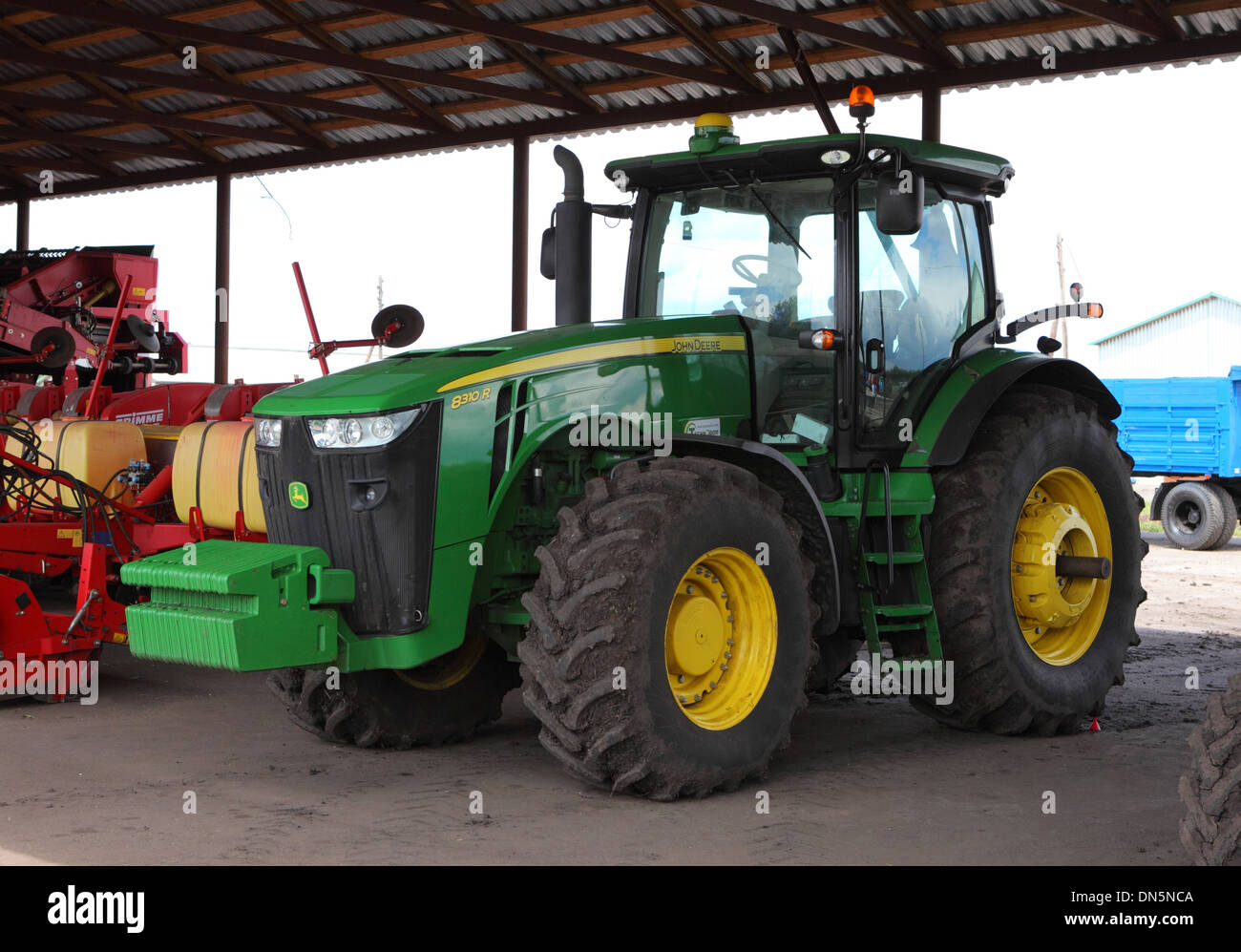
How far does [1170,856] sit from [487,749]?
8.78ft

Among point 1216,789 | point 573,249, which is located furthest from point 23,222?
point 1216,789

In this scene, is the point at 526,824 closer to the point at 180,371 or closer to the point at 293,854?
the point at 293,854

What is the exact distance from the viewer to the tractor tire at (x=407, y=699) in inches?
223

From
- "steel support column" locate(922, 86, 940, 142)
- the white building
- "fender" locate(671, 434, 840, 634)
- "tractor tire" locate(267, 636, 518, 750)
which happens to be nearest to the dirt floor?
"tractor tire" locate(267, 636, 518, 750)

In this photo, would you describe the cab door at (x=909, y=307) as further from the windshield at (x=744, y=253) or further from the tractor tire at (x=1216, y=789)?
the tractor tire at (x=1216, y=789)

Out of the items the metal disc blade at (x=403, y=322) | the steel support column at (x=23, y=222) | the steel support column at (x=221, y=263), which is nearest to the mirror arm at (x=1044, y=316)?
the metal disc blade at (x=403, y=322)

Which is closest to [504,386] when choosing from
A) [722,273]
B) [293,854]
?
[722,273]

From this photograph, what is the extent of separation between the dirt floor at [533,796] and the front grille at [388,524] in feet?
2.20

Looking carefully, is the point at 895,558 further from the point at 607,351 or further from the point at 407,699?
the point at 407,699

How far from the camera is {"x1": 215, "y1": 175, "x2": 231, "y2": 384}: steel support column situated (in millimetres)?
15617

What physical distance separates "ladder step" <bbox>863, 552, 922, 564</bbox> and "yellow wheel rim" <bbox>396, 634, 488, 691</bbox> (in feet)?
5.14

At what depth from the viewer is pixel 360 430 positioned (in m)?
4.96
